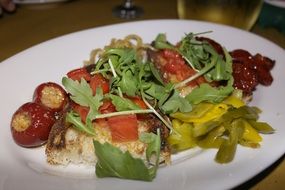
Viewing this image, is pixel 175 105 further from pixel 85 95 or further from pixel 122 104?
pixel 85 95

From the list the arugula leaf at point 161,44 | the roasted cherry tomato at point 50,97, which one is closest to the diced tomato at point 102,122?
the roasted cherry tomato at point 50,97

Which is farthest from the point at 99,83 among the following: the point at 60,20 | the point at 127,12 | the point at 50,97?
the point at 127,12

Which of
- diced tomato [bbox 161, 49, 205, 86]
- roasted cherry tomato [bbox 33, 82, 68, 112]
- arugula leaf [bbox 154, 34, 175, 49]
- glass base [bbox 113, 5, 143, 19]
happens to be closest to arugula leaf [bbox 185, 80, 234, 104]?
diced tomato [bbox 161, 49, 205, 86]

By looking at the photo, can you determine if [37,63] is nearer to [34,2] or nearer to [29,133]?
[29,133]

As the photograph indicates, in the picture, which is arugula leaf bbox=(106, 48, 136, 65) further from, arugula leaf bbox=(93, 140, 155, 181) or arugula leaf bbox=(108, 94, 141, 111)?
arugula leaf bbox=(93, 140, 155, 181)

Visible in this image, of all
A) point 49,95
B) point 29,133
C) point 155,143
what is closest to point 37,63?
point 49,95

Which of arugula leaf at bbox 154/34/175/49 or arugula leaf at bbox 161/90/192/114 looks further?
arugula leaf at bbox 154/34/175/49
